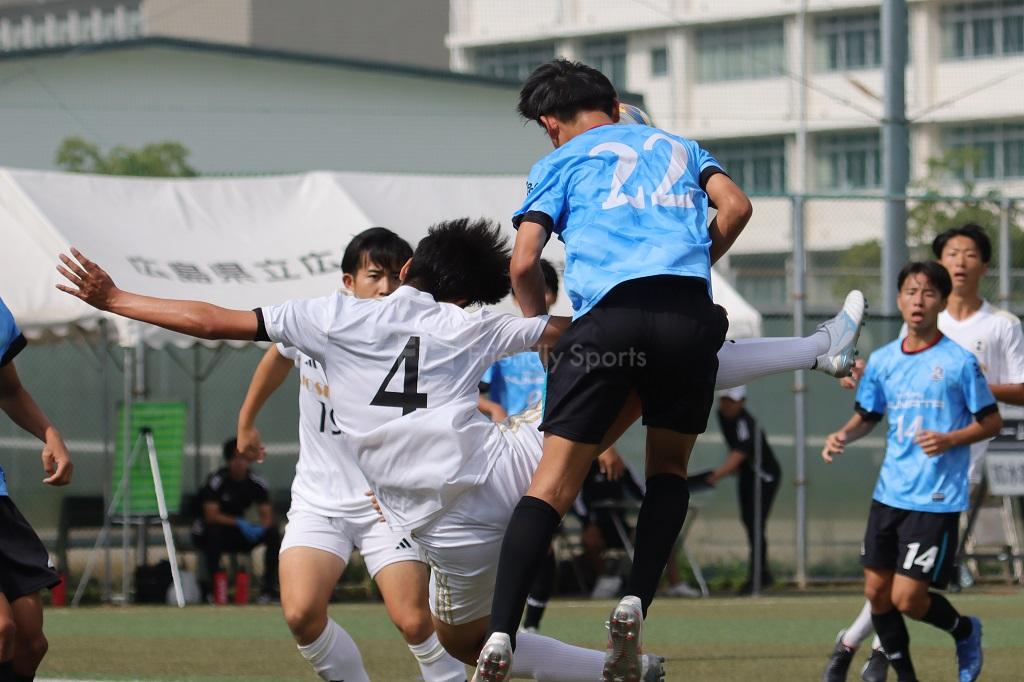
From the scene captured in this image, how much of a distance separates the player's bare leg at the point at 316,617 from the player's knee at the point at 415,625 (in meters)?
0.22

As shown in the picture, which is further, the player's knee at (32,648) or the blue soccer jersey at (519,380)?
the blue soccer jersey at (519,380)

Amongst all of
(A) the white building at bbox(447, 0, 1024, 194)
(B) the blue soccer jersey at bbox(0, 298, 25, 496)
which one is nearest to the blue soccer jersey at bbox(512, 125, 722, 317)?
(B) the blue soccer jersey at bbox(0, 298, 25, 496)

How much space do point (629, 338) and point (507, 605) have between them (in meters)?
0.89

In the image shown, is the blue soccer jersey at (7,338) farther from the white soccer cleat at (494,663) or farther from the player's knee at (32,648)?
the white soccer cleat at (494,663)

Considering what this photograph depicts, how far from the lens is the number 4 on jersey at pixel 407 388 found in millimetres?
5176

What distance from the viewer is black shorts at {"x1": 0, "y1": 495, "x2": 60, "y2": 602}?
5.56 metres

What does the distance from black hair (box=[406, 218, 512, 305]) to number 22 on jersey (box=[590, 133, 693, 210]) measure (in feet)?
1.36

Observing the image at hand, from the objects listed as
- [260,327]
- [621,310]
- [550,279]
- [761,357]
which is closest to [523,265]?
[621,310]

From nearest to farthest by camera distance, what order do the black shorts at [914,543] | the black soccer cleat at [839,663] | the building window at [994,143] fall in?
the black shorts at [914,543] < the black soccer cleat at [839,663] < the building window at [994,143]

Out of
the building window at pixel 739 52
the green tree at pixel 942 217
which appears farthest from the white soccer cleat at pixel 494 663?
the building window at pixel 739 52

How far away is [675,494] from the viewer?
18.0 feet

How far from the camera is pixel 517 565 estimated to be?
5047mm

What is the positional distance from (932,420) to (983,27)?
121ft

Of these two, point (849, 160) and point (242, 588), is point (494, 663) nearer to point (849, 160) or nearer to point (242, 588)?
point (242, 588)
